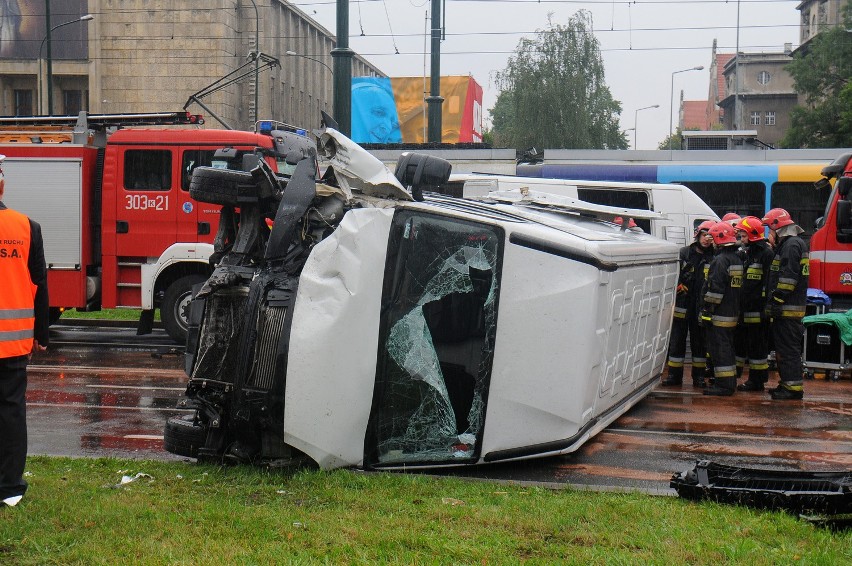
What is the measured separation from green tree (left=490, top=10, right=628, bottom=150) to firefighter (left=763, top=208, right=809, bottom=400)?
3906 cm

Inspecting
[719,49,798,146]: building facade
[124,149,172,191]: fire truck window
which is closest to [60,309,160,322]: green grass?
[124,149,172,191]: fire truck window

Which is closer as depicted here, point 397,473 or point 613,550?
point 613,550

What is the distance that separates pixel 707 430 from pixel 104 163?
9132 mm

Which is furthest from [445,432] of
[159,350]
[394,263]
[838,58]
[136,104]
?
[838,58]

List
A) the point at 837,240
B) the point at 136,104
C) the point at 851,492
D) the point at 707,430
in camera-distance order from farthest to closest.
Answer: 1. the point at 136,104
2. the point at 837,240
3. the point at 707,430
4. the point at 851,492

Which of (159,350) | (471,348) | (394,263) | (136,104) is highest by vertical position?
(136,104)

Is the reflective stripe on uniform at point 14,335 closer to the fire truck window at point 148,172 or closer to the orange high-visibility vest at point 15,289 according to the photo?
the orange high-visibility vest at point 15,289

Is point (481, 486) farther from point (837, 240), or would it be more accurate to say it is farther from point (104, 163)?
point (104, 163)

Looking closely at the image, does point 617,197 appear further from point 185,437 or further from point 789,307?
point 185,437

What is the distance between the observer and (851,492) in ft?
17.1

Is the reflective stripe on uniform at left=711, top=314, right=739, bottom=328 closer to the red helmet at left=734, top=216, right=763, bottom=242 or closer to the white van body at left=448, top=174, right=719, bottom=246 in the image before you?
the red helmet at left=734, top=216, right=763, bottom=242

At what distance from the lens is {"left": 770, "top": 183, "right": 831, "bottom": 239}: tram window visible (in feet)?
57.1

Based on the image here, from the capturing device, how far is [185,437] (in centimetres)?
667

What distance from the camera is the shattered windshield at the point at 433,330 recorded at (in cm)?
632
